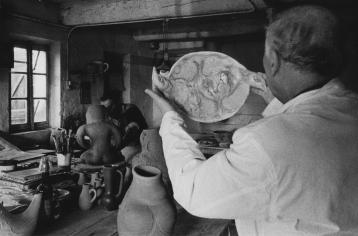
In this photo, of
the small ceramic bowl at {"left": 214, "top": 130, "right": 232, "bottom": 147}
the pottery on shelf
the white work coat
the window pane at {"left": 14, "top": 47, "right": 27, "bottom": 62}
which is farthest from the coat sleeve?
the small ceramic bowl at {"left": 214, "top": 130, "right": 232, "bottom": 147}

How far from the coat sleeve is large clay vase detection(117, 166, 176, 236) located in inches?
19.0

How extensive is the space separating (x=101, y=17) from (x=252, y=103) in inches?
193

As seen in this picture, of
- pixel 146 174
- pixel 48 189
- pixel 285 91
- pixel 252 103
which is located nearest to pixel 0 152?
pixel 48 189

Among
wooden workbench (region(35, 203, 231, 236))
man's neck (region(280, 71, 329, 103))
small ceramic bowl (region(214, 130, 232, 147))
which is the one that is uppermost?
man's neck (region(280, 71, 329, 103))

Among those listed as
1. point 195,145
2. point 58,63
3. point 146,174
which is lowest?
point 146,174

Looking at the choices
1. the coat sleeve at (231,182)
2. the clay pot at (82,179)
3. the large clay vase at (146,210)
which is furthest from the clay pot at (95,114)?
the coat sleeve at (231,182)

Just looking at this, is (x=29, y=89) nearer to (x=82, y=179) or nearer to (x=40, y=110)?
(x=40, y=110)

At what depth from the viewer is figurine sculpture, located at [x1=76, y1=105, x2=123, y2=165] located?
2.68 meters

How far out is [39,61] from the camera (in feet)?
14.8

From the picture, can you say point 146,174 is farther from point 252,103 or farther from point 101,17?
point 252,103

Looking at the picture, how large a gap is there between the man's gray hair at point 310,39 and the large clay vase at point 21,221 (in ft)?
4.27

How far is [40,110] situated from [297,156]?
441 centimetres

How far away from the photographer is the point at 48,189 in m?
1.72

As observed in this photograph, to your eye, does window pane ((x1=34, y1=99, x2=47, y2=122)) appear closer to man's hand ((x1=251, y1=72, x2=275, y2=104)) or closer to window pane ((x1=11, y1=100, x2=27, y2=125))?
window pane ((x1=11, y1=100, x2=27, y2=125))
